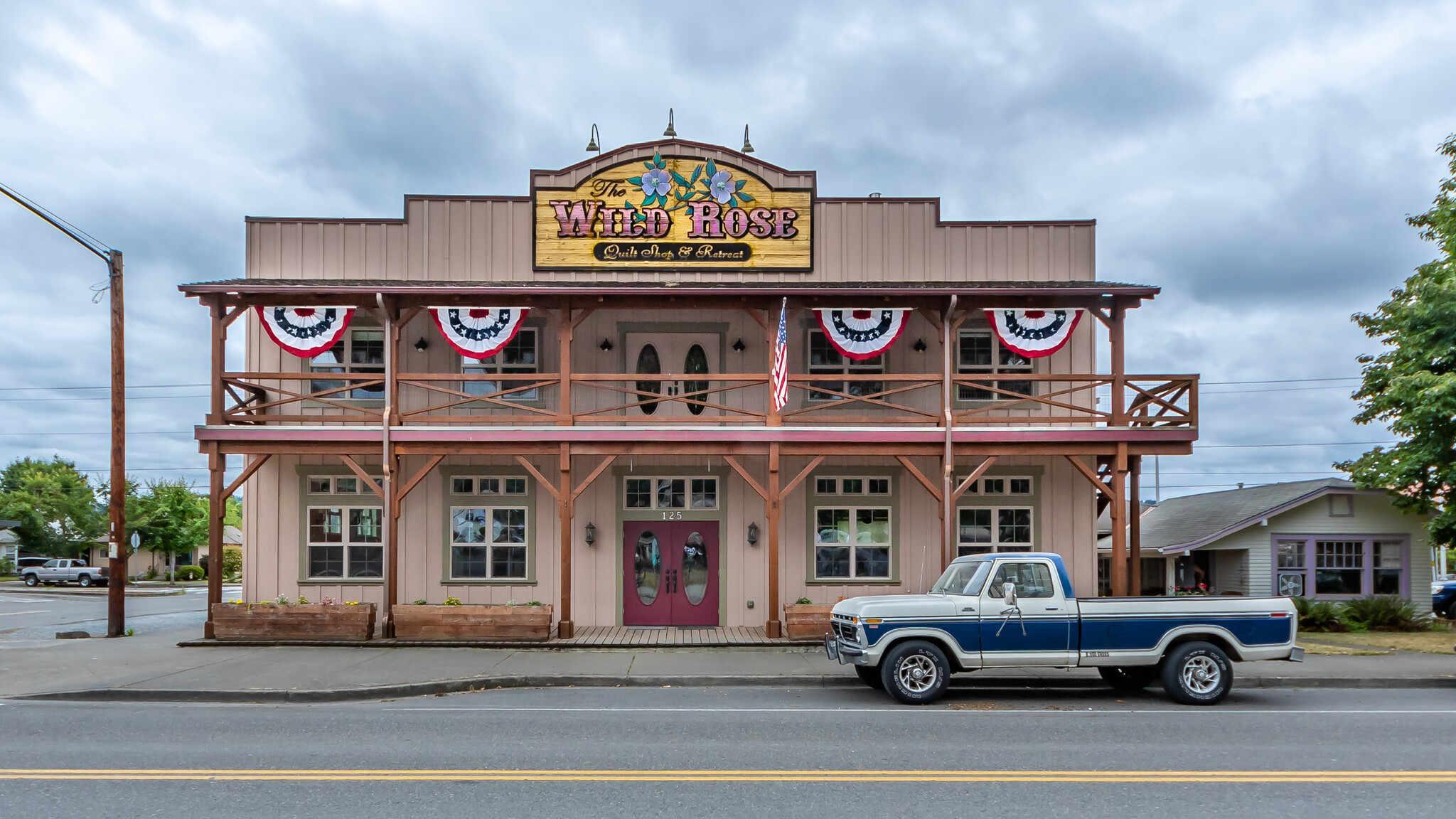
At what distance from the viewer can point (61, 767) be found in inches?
301

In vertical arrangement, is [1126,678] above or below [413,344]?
below

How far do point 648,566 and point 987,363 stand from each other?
769 cm

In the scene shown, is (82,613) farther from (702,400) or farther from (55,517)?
(55,517)

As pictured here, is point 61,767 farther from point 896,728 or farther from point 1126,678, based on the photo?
point 1126,678

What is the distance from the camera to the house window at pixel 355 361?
18422 millimetres

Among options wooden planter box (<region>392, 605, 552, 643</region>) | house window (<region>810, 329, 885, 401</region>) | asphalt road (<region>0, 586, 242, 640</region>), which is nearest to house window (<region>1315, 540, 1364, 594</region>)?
house window (<region>810, 329, 885, 401</region>)

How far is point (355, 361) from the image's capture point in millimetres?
18531

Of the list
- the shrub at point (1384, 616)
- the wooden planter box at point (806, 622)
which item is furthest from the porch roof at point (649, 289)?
the shrub at point (1384, 616)

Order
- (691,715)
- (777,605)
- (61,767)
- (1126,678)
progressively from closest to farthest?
(61,767) < (691,715) < (1126,678) < (777,605)

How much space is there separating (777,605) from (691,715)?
6.28m

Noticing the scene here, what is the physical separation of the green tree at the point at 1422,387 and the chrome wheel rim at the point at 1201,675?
1031 centimetres

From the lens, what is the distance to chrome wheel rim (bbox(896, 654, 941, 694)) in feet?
36.0

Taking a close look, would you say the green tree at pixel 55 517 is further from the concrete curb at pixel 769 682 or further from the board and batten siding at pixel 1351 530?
the board and batten siding at pixel 1351 530

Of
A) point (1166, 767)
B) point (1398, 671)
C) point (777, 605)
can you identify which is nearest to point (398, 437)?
point (777, 605)
